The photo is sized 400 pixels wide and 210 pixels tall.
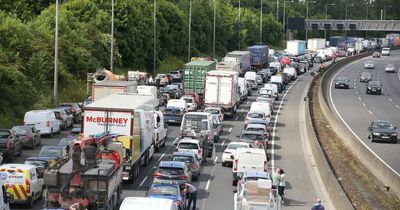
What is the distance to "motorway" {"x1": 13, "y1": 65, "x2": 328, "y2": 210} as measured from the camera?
1233 inches

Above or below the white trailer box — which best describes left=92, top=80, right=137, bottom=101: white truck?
below

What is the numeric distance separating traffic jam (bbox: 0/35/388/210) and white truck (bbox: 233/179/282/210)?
0.03 m

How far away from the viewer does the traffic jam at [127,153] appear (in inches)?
982

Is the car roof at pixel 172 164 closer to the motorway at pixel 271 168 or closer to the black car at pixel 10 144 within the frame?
the motorway at pixel 271 168

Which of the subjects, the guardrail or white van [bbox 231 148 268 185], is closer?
white van [bbox 231 148 268 185]

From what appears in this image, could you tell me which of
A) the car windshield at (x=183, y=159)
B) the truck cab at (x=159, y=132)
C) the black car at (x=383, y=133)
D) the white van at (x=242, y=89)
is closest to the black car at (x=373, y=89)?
the white van at (x=242, y=89)

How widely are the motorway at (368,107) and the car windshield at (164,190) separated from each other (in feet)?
51.0

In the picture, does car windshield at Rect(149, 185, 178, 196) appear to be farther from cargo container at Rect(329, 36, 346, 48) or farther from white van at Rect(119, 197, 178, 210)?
cargo container at Rect(329, 36, 346, 48)

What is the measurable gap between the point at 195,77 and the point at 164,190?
37765 millimetres

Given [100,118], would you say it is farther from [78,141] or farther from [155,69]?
[155,69]

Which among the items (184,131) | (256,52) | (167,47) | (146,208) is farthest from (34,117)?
(256,52)

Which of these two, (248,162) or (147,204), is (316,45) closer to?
(248,162)

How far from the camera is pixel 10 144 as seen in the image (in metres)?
38.0

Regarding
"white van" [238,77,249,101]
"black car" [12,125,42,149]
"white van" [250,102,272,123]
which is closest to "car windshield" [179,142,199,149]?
"black car" [12,125,42,149]
